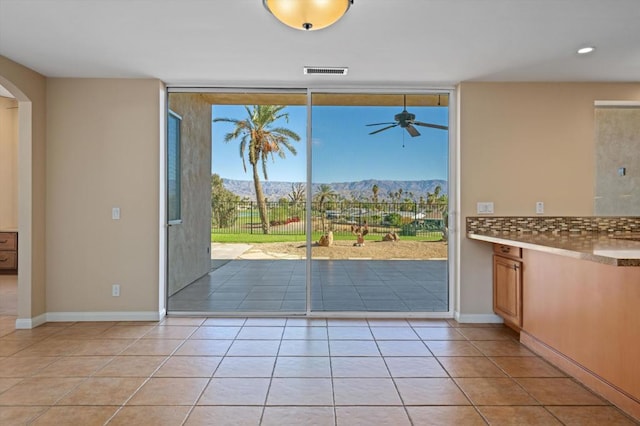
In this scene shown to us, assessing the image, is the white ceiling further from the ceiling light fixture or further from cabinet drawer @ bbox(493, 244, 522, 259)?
cabinet drawer @ bbox(493, 244, 522, 259)

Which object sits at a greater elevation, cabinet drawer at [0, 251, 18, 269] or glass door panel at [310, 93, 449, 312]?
glass door panel at [310, 93, 449, 312]

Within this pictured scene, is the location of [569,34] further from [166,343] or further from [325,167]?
[166,343]

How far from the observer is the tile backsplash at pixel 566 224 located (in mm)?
4219

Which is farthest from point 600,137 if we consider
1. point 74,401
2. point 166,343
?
point 74,401

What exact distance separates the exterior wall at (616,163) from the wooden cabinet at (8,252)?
8230 mm

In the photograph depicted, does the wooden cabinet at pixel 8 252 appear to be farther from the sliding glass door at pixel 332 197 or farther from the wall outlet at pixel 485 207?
the wall outlet at pixel 485 207

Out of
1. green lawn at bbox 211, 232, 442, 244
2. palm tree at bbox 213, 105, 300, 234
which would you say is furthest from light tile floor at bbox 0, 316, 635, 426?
palm tree at bbox 213, 105, 300, 234

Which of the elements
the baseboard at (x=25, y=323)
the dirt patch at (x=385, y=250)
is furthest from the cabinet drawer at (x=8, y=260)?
the dirt patch at (x=385, y=250)

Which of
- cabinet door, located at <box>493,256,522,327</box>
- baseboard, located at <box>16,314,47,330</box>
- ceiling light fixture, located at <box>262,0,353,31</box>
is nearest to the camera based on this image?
ceiling light fixture, located at <box>262,0,353,31</box>

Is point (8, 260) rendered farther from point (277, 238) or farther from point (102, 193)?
point (277, 238)

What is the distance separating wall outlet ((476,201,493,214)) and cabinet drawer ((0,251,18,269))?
7.10 meters

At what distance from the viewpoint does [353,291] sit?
4.66 meters

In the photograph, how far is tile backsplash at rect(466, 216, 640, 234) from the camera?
4.22m

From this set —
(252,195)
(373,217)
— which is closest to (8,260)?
(252,195)
